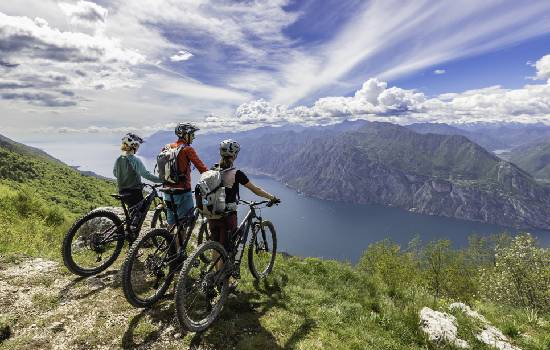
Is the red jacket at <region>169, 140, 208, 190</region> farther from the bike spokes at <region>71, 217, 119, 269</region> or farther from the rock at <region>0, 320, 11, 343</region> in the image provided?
the rock at <region>0, 320, 11, 343</region>

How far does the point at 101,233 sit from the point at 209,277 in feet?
14.2

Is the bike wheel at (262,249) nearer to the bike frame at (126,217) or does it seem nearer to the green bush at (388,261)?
the bike frame at (126,217)

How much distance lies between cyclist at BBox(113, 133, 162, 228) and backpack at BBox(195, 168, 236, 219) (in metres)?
2.79

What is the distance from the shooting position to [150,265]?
759cm

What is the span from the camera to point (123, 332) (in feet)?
21.9

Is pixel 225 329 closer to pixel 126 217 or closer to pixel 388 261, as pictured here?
pixel 126 217

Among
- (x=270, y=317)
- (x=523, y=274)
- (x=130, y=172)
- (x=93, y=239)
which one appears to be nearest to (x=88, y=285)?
(x=93, y=239)

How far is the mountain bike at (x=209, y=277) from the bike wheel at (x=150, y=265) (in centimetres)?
77

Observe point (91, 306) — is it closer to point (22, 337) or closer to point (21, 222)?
point (22, 337)

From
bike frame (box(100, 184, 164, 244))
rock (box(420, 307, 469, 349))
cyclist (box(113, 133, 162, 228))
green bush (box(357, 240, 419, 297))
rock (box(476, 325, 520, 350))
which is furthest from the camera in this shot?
green bush (box(357, 240, 419, 297))

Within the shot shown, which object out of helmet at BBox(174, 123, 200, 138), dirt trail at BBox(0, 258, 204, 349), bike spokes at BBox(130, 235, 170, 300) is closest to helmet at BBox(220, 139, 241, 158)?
helmet at BBox(174, 123, 200, 138)

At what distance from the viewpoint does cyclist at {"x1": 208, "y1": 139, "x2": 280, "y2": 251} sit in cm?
783

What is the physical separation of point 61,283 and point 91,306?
74.4 inches

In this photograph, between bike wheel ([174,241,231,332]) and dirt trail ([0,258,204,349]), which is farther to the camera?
bike wheel ([174,241,231,332])
